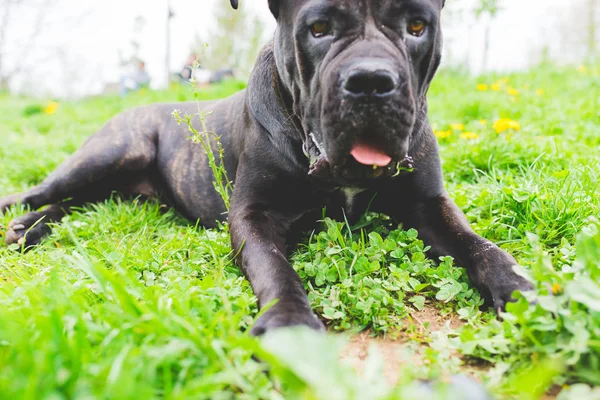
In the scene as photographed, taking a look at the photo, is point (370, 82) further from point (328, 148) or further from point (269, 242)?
point (269, 242)

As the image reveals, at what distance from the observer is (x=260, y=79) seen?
Answer: 9.00 ft

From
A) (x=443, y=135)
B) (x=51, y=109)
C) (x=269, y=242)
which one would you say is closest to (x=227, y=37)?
(x=51, y=109)

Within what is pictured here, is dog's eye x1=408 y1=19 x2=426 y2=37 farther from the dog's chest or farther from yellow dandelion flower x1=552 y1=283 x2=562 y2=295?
yellow dandelion flower x1=552 y1=283 x2=562 y2=295

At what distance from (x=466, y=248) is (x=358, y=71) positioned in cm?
88

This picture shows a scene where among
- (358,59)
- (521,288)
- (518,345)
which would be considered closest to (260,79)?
(358,59)

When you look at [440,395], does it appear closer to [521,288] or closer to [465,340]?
[465,340]

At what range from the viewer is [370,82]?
1.81 meters

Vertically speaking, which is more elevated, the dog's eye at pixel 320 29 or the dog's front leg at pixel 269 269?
the dog's eye at pixel 320 29

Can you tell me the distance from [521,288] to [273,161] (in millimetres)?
1225

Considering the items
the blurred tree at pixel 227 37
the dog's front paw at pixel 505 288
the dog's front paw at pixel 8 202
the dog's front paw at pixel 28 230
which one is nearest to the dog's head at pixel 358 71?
the dog's front paw at pixel 505 288

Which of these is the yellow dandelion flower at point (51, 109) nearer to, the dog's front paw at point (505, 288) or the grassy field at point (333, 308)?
the grassy field at point (333, 308)

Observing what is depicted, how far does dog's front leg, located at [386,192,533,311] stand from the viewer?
186 centimetres

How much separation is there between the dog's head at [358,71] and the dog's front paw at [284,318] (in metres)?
0.60

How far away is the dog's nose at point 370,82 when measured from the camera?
1.80m
